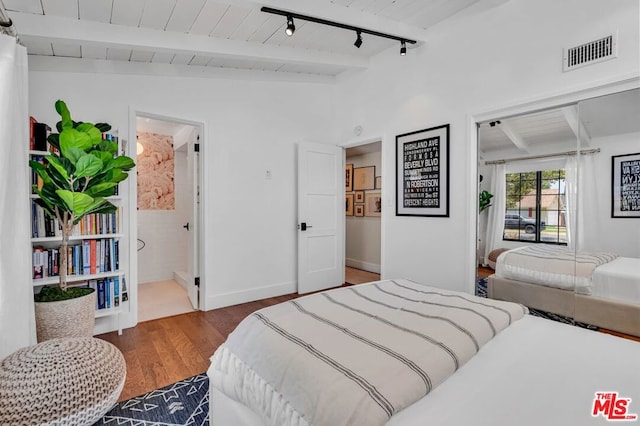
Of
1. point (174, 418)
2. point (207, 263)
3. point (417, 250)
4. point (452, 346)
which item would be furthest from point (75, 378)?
point (417, 250)

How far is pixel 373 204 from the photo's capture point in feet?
18.4

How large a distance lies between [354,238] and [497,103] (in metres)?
3.70

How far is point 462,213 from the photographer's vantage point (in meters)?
3.01

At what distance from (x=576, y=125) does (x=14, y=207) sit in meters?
3.85

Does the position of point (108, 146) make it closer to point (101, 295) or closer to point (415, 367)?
point (101, 295)

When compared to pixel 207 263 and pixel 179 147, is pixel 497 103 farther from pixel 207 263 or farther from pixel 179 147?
pixel 179 147

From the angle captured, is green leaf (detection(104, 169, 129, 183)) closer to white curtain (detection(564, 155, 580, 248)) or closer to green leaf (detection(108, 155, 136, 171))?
green leaf (detection(108, 155, 136, 171))

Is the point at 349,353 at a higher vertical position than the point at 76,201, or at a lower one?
lower

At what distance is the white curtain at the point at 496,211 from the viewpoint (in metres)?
2.88

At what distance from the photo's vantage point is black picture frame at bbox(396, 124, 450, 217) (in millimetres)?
3150

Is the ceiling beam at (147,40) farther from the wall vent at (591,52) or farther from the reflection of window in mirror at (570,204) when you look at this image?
the wall vent at (591,52)

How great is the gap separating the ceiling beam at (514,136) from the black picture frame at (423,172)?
1.56 feet

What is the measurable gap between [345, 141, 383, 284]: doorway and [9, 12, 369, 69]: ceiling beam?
2.27m

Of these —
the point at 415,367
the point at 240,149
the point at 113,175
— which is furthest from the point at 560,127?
the point at 113,175
